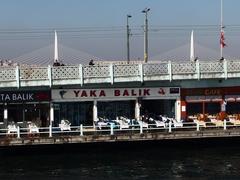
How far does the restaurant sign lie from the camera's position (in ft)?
129

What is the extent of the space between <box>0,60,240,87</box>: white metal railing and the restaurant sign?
1.21 metres

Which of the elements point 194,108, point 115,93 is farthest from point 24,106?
point 194,108

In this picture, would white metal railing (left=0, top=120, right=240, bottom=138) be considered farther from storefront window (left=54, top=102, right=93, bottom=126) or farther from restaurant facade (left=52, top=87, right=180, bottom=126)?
restaurant facade (left=52, top=87, right=180, bottom=126)

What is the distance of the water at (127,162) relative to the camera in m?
31.9

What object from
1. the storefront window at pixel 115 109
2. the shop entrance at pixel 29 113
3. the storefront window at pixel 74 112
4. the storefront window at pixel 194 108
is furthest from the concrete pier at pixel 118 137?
the storefront window at pixel 115 109

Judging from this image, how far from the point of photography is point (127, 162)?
3478cm

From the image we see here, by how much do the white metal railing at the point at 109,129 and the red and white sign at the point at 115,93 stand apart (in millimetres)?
2344

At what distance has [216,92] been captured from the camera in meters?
42.1

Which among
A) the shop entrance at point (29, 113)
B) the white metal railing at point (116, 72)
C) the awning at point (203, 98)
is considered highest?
the white metal railing at point (116, 72)

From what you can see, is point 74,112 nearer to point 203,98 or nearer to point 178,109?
point 178,109

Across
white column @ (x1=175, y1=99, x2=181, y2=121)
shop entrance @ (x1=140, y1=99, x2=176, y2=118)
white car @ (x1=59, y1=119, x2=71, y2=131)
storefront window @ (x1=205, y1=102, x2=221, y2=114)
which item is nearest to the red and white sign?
white column @ (x1=175, y1=99, x2=181, y2=121)

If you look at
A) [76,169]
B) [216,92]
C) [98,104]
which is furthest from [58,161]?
[216,92]

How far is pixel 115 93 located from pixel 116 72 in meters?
2.00

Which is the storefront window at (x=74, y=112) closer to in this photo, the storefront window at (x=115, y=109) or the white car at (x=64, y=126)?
the storefront window at (x=115, y=109)
